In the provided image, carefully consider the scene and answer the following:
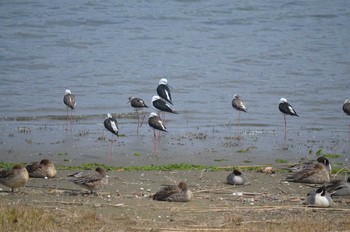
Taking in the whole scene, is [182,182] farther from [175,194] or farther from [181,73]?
[181,73]

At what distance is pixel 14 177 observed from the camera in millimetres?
12469

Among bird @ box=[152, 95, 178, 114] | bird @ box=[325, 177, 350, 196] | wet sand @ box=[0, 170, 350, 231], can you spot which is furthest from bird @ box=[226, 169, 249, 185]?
bird @ box=[152, 95, 178, 114]

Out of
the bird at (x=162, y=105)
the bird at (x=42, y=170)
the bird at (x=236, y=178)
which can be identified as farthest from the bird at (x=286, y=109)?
the bird at (x=42, y=170)

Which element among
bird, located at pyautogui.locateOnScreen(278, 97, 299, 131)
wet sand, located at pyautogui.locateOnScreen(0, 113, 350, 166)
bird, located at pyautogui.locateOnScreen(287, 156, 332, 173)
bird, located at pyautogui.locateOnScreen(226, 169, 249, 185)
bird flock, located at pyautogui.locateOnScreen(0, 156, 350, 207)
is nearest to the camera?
bird flock, located at pyautogui.locateOnScreen(0, 156, 350, 207)

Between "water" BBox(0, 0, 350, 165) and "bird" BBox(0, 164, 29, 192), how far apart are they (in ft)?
11.6

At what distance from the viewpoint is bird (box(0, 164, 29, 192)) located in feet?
40.9

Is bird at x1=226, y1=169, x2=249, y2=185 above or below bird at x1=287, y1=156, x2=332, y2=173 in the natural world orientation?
below

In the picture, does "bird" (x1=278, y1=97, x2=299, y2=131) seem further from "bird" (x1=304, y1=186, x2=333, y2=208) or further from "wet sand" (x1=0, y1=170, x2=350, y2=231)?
"bird" (x1=304, y1=186, x2=333, y2=208)

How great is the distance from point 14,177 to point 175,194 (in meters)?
2.44

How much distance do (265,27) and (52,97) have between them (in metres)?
16.0

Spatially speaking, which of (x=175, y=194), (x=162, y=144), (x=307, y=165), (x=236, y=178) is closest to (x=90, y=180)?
(x=175, y=194)

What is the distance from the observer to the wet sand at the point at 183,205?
10422 mm

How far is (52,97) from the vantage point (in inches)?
958

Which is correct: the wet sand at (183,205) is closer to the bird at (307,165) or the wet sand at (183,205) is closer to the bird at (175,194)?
the bird at (175,194)
